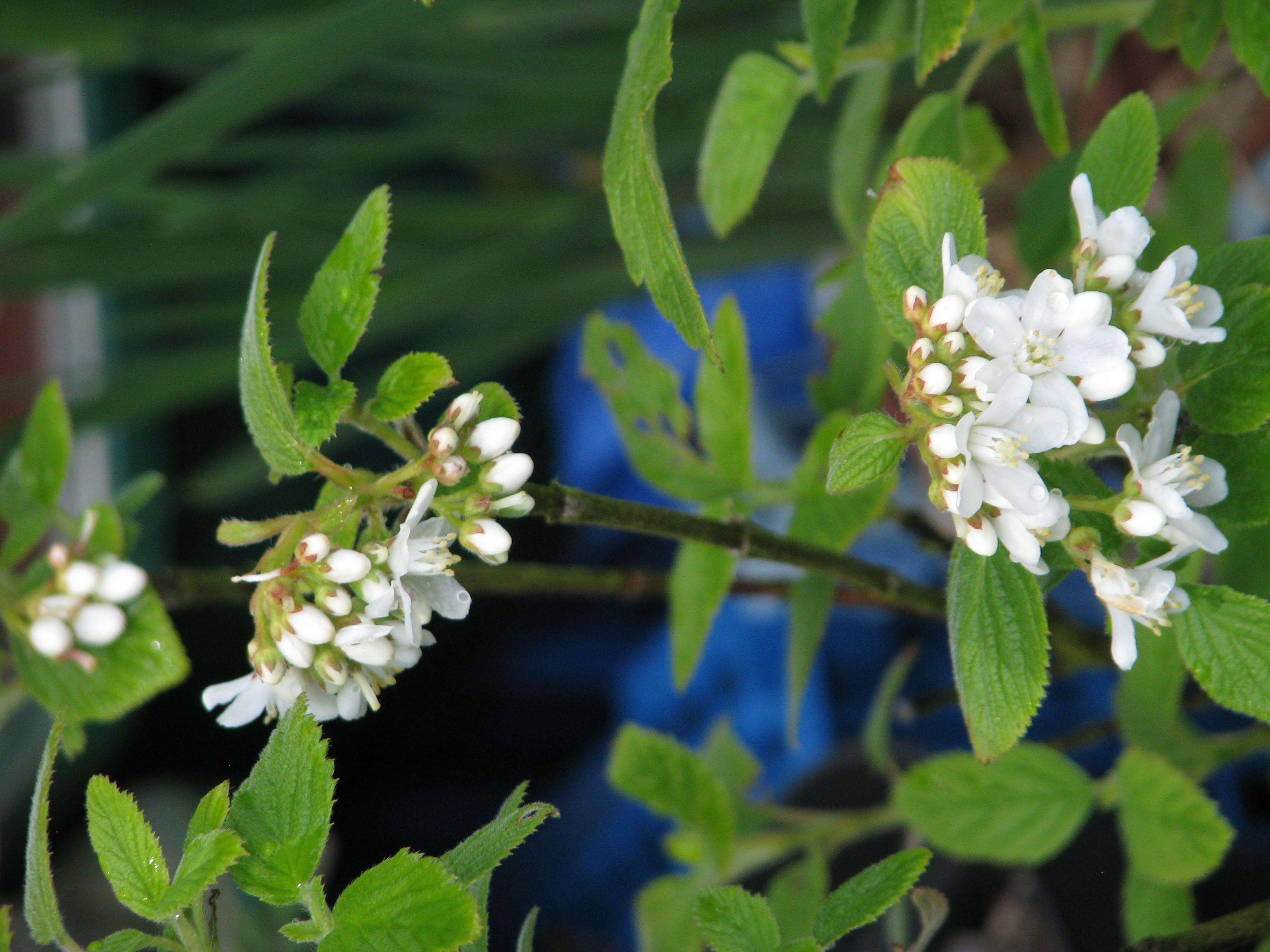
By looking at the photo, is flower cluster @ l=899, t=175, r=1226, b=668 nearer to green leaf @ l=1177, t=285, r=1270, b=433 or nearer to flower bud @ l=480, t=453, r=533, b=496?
green leaf @ l=1177, t=285, r=1270, b=433

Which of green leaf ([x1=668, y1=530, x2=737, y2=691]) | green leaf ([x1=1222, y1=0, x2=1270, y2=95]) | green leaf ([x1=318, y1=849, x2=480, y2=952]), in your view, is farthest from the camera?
green leaf ([x1=668, y1=530, x2=737, y2=691])

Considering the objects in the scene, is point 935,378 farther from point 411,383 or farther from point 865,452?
point 411,383

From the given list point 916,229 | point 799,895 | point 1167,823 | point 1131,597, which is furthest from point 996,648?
point 799,895

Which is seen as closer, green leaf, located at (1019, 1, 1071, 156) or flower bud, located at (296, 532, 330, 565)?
flower bud, located at (296, 532, 330, 565)

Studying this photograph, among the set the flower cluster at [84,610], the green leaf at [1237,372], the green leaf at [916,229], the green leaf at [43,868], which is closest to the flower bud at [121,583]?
the flower cluster at [84,610]

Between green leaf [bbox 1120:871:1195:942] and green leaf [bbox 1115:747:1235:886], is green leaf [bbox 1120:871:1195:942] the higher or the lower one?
the lower one

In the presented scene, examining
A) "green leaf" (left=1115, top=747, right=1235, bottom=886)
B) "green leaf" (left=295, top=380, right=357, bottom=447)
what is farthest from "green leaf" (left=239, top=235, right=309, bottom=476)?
"green leaf" (left=1115, top=747, right=1235, bottom=886)

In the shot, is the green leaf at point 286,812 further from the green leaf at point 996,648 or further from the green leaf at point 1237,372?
the green leaf at point 1237,372
